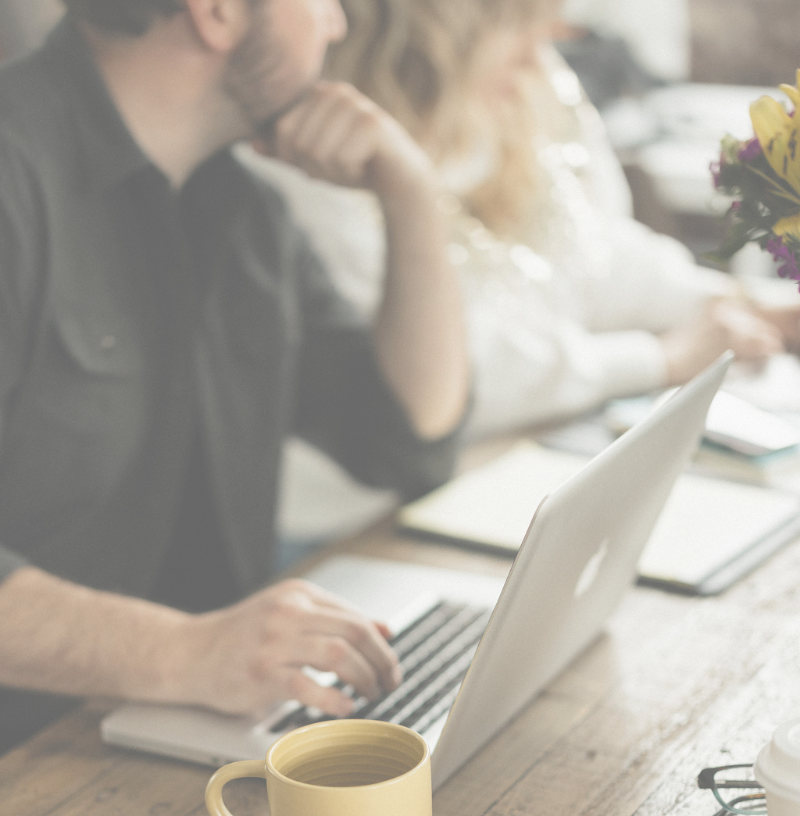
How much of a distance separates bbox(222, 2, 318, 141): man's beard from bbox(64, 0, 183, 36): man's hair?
0.08 metres

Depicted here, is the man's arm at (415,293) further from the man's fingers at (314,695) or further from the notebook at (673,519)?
the man's fingers at (314,695)

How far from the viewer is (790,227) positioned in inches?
23.4

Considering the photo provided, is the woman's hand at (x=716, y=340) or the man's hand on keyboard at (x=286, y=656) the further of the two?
the woman's hand at (x=716, y=340)

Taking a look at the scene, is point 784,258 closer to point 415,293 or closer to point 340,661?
point 340,661

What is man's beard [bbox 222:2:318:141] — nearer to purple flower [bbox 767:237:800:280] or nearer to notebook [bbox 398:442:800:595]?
notebook [bbox 398:442:800:595]

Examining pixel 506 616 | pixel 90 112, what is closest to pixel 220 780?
pixel 506 616

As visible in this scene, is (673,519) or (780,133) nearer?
(780,133)

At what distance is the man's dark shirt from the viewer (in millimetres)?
1014

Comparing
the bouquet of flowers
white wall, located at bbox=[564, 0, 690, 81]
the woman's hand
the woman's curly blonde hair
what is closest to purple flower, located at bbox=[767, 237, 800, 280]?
the bouquet of flowers

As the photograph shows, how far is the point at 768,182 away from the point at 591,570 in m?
0.28

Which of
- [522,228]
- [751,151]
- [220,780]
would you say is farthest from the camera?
[522,228]

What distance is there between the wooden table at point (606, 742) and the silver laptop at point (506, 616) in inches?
0.7

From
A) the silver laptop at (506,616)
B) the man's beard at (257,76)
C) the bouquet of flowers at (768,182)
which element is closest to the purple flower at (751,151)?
the bouquet of flowers at (768,182)

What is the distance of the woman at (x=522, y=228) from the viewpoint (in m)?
1.54
